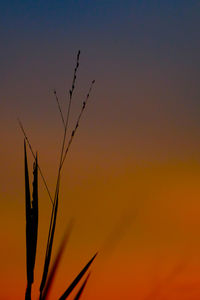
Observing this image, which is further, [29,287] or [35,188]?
[35,188]

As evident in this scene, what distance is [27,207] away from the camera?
4.57 ft

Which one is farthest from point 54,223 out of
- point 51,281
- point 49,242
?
point 51,281

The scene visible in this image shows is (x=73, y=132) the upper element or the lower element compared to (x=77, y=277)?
upper

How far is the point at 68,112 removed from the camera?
1351mm

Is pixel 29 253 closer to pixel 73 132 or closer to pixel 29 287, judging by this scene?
pixel 29 287

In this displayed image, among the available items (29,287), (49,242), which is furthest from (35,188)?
(29,287)

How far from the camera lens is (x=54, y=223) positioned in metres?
1.38

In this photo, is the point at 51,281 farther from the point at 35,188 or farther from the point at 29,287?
the point at 35,188

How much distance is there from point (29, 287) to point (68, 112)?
47 centimetres

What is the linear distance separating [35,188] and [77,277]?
27cm

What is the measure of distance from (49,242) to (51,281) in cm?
12

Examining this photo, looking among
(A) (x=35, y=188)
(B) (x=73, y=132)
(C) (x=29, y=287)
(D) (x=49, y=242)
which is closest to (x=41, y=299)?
(C) (x=29, y=287)

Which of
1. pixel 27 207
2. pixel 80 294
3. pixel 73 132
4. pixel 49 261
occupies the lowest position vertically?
pixel 80 294

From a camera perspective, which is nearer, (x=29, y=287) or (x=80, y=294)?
(x=29, y=287)
